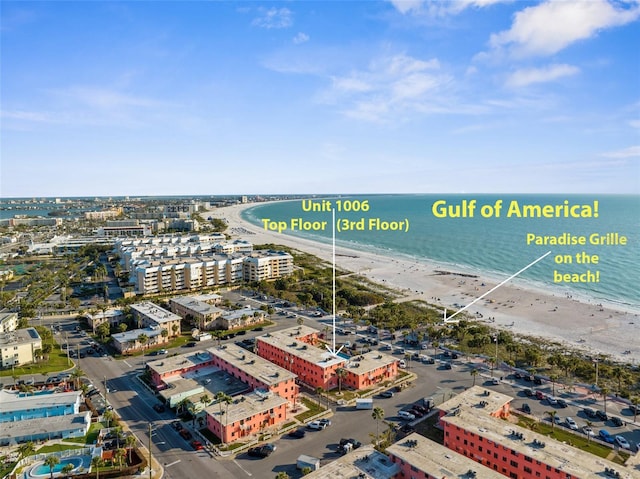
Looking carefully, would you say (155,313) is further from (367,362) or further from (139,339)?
(367,362)

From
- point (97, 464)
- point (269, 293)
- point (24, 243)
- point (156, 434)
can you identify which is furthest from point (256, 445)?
point (24, 243)

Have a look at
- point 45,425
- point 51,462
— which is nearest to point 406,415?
point 51,462

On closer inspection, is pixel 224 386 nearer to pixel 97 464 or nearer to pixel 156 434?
pixel 156 434

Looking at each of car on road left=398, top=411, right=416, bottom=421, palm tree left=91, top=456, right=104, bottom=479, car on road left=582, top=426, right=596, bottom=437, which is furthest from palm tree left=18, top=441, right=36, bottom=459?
car on road left=582, top=426, right=596, bottom=437

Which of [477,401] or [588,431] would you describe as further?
[477,401]

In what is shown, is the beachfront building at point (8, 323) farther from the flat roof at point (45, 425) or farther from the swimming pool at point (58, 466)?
the swimming pool at point (58, 466)

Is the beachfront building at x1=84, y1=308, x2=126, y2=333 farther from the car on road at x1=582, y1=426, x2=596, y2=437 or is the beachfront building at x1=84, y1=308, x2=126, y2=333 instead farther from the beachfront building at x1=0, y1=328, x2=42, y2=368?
the car on road at x1=582, y1=426, x2=596, y2=437
